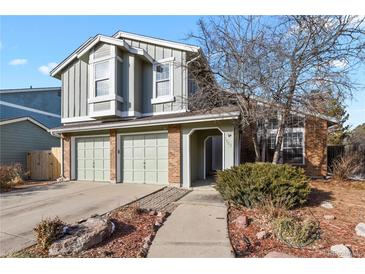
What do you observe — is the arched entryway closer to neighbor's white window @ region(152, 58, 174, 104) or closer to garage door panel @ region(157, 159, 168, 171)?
garage door panel @ region(157, 159, 168, 171)

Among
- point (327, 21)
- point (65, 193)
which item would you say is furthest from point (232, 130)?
point (65, 193)

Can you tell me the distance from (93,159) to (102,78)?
4075 mm

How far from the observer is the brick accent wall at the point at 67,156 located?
12648mm

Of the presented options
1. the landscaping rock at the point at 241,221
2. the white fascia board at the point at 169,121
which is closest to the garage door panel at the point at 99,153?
the white fascia board at the point at 169,121

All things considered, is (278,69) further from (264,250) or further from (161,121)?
(264,250)

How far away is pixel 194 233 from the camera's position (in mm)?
4906

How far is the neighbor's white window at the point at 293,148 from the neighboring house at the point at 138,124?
0.05m

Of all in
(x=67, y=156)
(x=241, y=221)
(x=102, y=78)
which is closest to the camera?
(x=241, y=221)

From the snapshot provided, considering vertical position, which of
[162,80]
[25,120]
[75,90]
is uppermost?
[162,80]

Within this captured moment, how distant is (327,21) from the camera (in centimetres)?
883

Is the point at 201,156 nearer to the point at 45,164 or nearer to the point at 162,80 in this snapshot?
the point at 162,80

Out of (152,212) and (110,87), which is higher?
(110,87)

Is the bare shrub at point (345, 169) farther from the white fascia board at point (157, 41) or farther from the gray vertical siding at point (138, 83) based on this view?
the white fascia board at point (157, 41)

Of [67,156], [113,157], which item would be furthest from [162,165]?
A: [67,156]
